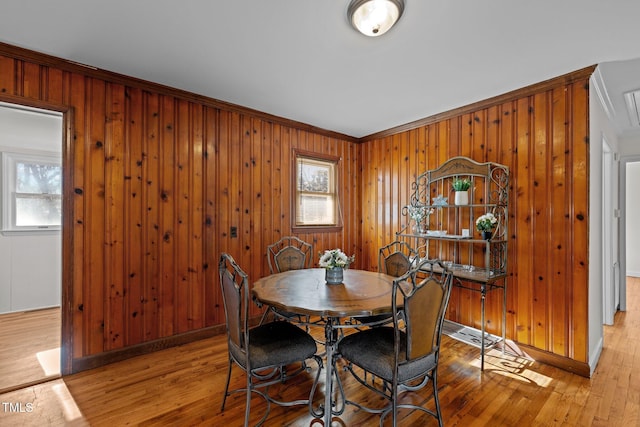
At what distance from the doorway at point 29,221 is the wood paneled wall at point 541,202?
499cm

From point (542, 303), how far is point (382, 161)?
256cm

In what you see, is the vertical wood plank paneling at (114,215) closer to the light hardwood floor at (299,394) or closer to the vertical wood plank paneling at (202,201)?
the vertical wood plank paneling at (202,201)

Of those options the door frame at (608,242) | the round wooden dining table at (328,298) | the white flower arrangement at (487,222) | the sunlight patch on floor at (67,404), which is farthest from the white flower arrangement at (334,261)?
the door frame at (608,242)

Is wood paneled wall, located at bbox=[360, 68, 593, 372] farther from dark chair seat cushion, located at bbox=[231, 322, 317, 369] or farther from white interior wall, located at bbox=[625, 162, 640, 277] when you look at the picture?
white interior wall, located at bbox=[625, 162, 640, 277]

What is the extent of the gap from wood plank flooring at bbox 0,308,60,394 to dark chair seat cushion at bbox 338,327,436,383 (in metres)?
2.46

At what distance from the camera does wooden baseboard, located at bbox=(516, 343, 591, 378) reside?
247 cm

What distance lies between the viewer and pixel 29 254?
161 inches

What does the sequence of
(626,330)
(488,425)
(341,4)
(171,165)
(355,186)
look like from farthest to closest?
(355,186)
(626,330)
(171,165)
(488,425)
(341,4)

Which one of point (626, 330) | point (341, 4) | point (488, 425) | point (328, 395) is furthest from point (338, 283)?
point (626, 330)

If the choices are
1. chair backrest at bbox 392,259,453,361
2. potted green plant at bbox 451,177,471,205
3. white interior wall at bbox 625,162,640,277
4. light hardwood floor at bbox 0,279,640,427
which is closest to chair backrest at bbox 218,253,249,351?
light hardwood floor at bbox 0,279,640,427

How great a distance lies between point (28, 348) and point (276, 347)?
9.19 feet

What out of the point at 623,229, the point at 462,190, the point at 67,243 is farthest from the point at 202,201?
the point at 623,229

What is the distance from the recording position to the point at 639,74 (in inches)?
99.3

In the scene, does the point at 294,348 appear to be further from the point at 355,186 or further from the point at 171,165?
the point at 355,186
